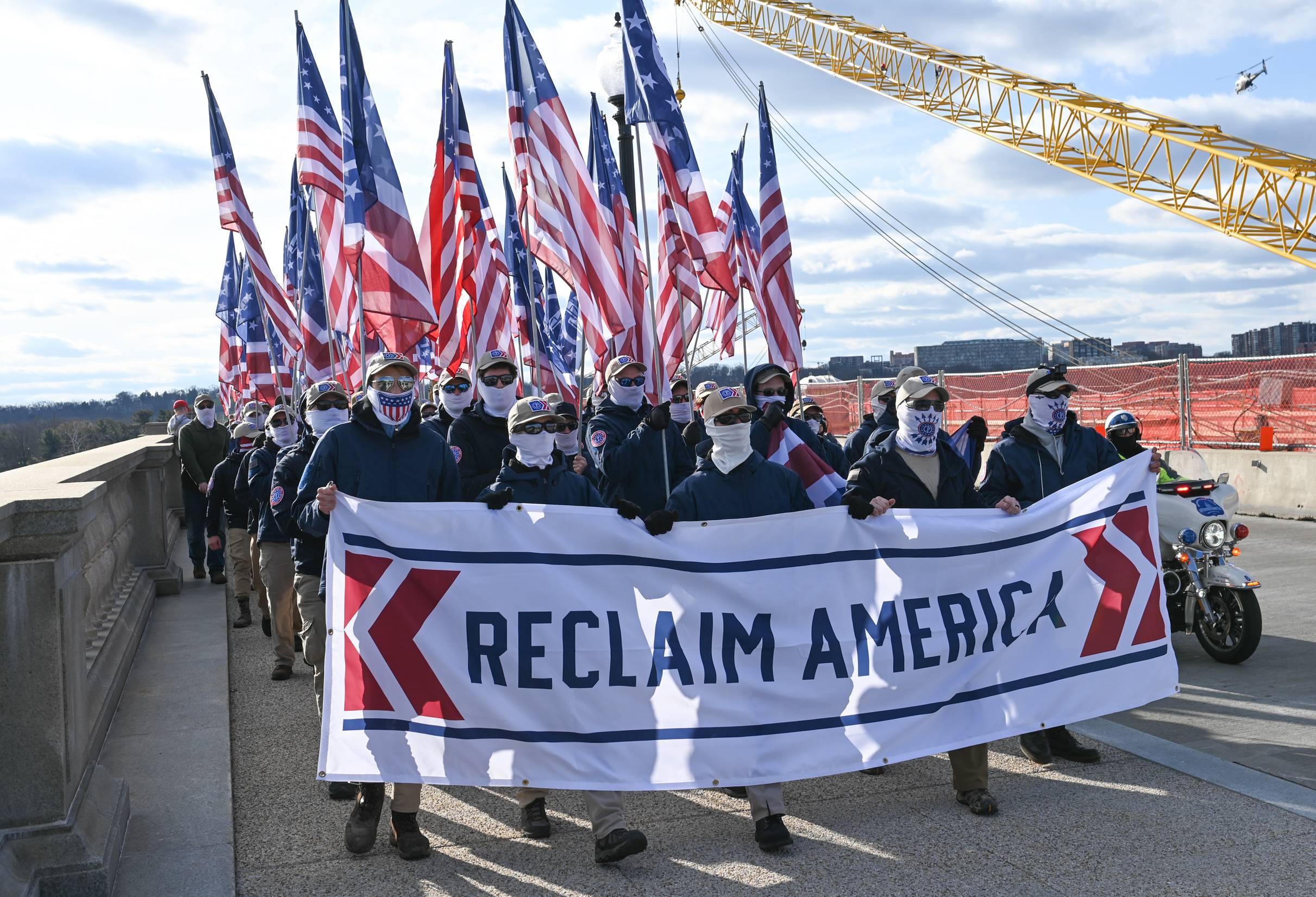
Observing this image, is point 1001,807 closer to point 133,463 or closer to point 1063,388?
point 1063,388

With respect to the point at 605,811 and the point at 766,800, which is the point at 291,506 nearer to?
the point at 605,811

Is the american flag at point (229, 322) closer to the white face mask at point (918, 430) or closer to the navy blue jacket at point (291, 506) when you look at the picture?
the navy blue jacket at point (291, 506)

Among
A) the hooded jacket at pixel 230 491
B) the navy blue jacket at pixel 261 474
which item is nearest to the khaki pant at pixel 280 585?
the navy blue jacket at pixel 261 474

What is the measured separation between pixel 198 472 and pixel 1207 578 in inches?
403

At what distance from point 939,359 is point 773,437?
200 ft

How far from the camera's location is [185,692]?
731 cm

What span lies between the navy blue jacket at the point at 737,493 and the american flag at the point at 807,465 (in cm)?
71

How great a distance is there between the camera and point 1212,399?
1709 cm

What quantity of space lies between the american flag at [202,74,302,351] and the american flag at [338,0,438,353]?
3830 mm

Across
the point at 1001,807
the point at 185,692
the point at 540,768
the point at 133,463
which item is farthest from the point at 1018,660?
the point at 133,463

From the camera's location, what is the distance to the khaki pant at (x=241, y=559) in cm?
1017

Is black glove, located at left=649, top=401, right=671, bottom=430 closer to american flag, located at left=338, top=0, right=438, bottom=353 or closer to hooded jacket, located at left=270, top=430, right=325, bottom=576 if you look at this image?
hooded jacket, located at left=270, top=430, right=325, bottom=576

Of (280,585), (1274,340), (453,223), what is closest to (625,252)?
(453,223)

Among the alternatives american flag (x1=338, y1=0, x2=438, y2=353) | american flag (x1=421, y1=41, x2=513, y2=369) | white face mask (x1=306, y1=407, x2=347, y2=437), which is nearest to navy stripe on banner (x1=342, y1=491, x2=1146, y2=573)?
white face mask (x1=306, y1=407, x2=347, y2=437)
